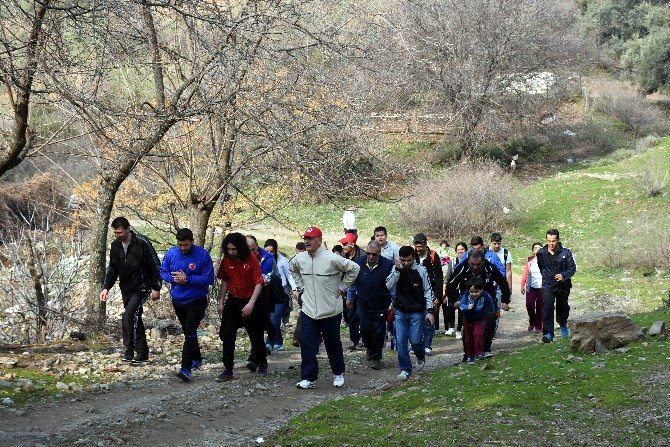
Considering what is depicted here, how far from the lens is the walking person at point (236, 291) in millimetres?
9555

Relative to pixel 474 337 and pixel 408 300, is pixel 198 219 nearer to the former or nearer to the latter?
pixel 408 300

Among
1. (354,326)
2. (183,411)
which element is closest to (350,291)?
(354,326)

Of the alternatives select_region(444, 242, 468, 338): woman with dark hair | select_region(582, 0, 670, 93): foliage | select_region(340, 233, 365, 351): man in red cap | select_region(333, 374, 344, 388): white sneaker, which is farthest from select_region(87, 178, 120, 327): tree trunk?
select_region(582, 0, 670, 93): foliage

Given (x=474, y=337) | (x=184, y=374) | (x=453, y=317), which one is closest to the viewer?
(x=184, y=374)

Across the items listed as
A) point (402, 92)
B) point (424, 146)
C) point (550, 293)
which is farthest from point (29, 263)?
point (424, 146)

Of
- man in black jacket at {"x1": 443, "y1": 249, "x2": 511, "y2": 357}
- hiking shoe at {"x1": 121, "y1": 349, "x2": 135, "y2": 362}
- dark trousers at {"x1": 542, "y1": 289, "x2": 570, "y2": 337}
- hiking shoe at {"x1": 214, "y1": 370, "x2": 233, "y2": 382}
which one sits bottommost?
hiking shoe at {"x1": 214, "y1": 370, "x2": 233, "y2": 382}

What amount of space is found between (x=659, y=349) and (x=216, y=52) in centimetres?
689

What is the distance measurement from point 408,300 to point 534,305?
5.37m

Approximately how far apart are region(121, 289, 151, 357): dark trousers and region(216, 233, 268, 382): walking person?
3.45 ft

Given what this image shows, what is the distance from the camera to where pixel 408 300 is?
10180mm

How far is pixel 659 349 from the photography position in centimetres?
957

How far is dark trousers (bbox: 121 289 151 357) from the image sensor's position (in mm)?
9836

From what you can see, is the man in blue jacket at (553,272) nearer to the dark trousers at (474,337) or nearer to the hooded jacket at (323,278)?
the dark trousers at (474,337)

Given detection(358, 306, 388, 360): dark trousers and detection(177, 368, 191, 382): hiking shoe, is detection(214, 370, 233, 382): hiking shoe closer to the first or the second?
detection(177, 368, 191, 382): hiking shoe
